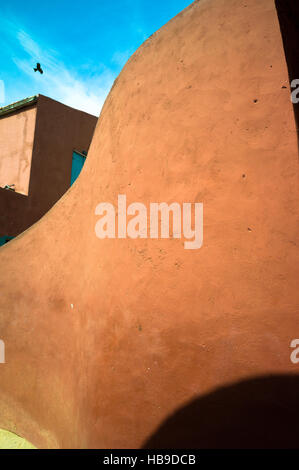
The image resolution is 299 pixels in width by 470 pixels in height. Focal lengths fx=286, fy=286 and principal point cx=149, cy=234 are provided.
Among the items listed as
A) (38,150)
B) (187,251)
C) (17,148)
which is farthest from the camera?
(17,148)

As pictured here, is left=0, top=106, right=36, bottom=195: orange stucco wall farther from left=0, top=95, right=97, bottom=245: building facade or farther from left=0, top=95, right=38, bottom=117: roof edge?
left=0, top=95, right=38, bottom=117: roof edge

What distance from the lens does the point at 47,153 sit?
9.31m

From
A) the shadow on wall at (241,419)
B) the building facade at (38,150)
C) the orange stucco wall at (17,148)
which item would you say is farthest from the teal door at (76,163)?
the shadow on wall at (241,419)

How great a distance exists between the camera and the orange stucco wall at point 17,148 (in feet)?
29.5

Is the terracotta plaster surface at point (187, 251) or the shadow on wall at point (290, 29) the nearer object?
the terracotta plaster surface at point (187, 251)

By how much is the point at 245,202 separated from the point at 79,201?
1710 mm

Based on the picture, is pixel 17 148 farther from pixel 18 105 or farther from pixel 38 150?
pixel 18 105

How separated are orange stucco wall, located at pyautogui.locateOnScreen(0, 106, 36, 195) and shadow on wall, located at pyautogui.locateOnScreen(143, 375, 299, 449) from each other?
8.61 m

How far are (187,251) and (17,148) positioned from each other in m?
9.36

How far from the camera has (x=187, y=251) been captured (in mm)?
1576

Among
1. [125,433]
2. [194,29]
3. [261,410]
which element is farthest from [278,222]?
[194,29]

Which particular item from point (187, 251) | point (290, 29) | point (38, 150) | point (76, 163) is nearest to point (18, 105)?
point (38, 150)

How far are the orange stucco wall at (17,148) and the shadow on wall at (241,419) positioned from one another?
339 inches

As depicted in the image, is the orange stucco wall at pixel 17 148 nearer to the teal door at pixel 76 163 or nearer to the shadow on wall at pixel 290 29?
the teal door at pixel 76 163
